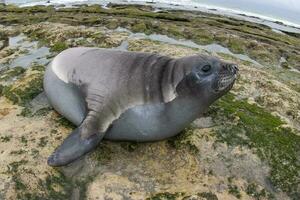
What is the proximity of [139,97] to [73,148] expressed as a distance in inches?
38.3

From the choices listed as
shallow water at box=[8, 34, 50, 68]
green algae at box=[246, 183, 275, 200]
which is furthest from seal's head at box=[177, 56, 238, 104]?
shallow water at box=[8, 34, 50, 68]

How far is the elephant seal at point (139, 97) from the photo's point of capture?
5496 millimetres

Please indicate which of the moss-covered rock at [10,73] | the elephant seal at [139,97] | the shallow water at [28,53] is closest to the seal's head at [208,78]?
Result: the elephant seal at [139,97]

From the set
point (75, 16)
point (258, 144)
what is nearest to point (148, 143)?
point (258, 144)

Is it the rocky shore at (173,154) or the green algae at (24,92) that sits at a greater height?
the rocky shore at (173,154)

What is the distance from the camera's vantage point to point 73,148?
5.38 metres

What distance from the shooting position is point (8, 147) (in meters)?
5.79

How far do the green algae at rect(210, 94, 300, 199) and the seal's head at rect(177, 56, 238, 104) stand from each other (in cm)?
95

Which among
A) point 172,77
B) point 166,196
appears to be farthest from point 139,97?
point 166,196

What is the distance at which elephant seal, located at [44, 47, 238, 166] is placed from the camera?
18.0 ft

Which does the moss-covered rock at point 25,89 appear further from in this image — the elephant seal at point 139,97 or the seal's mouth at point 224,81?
the seal's mouth at point 224,81

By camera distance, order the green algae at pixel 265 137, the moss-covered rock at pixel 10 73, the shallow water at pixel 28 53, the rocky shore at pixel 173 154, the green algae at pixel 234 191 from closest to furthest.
→ the rocky shore at pixel 173 154, the green algae at pixel 234 191, the green algae at pixel 265 137, the moss-covered rock at pixel 10 73, the shallow water at pixel 28 53

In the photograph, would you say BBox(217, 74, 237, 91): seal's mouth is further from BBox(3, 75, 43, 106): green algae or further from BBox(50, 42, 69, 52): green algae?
BBox(50, 42, 69, 52): green algae

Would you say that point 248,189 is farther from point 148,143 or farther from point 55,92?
point 55,92
